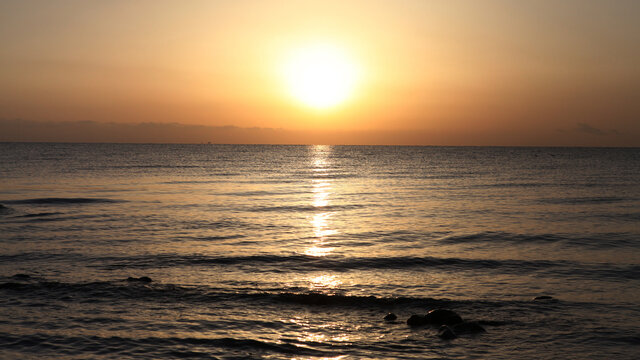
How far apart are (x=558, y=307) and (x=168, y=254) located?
15354mm

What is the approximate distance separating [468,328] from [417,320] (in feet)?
4.28

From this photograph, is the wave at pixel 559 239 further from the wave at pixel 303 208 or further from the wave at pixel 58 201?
the wave at pixel 58 201

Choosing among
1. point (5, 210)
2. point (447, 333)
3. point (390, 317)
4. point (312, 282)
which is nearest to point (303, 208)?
point (5, 210)

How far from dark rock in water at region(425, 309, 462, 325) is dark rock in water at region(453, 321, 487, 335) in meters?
0.36

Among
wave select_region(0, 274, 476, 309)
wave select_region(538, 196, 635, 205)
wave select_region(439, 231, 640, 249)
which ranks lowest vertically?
wave select_region(0, 274, 476, 309)

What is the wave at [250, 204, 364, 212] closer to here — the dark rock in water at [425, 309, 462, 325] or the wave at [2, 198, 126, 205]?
the wave at [2, 198, 126, 205]

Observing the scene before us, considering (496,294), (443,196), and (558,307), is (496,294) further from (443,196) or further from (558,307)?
(443,196)

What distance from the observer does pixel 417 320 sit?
14039 millimetres

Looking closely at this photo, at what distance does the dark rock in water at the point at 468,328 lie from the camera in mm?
13445

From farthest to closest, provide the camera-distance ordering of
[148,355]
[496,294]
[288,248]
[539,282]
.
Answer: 1. [288,248]
2. [539,282]
3. [496,294]
4. [148,355]

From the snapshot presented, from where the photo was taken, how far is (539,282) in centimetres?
1862

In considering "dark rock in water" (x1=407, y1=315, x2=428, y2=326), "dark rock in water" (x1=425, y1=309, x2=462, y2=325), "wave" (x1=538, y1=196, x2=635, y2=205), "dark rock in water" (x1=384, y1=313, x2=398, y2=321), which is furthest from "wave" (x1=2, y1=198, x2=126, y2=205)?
"wave" (x1=538, y1=196, x2=635, y2=205)

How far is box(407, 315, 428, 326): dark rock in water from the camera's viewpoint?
14.0 m

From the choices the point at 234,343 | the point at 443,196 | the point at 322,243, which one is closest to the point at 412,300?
the point at 234,343
